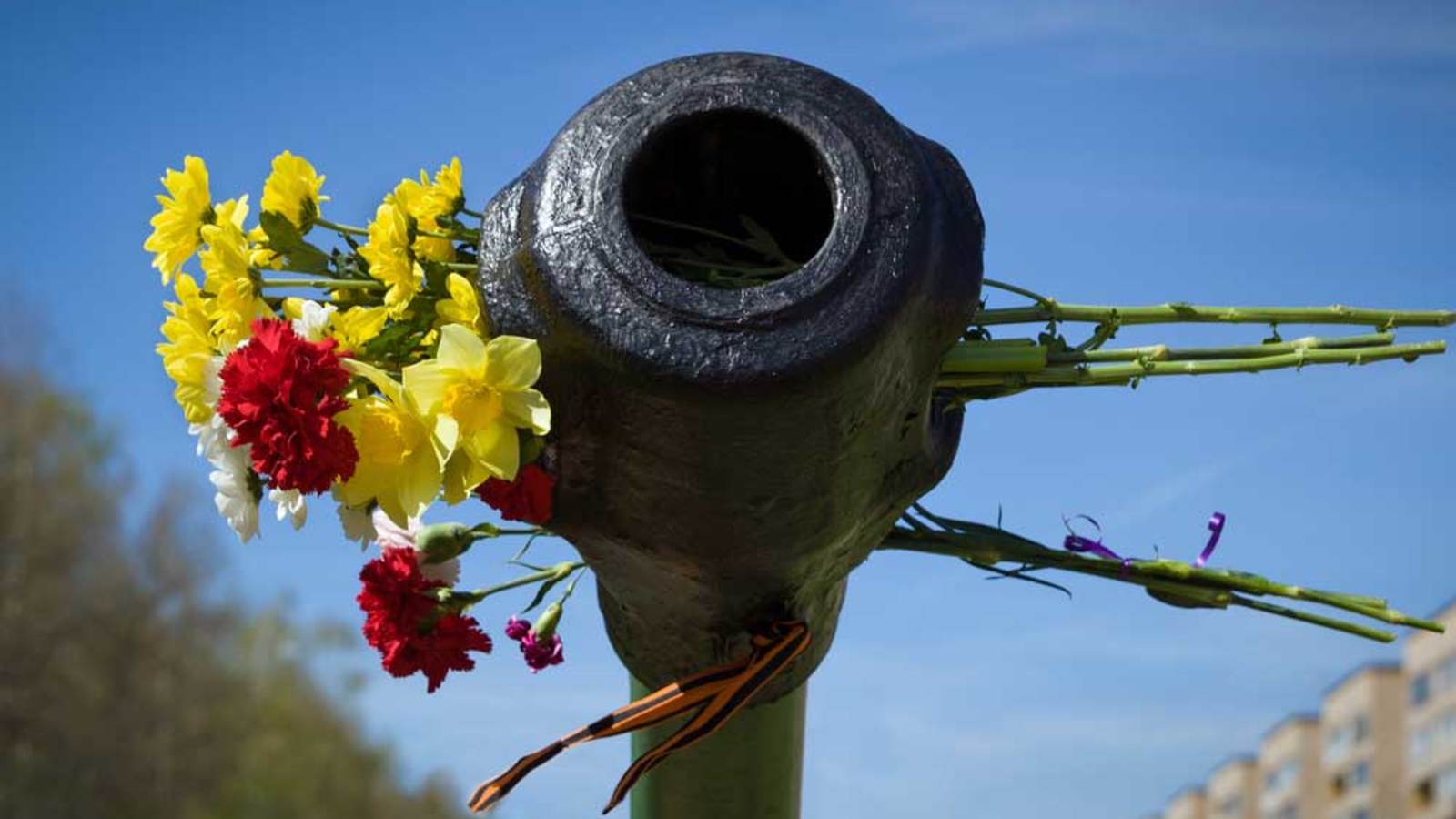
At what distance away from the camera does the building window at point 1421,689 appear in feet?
103

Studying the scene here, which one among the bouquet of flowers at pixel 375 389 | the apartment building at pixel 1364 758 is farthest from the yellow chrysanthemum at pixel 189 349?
the apartment building at pixel 1364 758

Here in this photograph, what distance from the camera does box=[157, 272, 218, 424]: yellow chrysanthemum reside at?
7.62 feet

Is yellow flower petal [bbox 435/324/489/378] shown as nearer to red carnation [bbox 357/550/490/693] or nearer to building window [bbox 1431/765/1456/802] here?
red carnation [bbox 357/550/490/693]

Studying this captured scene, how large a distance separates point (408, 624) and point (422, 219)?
50 centimetres

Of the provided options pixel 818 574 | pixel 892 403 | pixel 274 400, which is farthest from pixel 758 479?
pixel 274 400

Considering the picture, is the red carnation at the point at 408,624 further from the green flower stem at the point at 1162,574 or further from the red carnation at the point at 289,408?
the green flower stem at the point at 1162,574

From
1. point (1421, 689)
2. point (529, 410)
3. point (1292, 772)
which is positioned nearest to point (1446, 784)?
point (1421, 689)

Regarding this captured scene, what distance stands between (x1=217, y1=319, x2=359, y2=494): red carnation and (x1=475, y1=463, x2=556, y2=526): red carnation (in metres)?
0.17

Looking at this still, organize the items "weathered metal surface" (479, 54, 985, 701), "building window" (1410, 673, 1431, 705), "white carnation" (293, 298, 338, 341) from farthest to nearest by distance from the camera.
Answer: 1. "building window" (1410, 673, 1431, 705)
2. "white carnation" (293, 298, 338, 341)
3. "weathered metal surface" (479, 54, 985, 701)

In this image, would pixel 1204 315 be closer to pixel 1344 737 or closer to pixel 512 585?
pixel 512 585

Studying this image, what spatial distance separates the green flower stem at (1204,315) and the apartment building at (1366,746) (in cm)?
3230

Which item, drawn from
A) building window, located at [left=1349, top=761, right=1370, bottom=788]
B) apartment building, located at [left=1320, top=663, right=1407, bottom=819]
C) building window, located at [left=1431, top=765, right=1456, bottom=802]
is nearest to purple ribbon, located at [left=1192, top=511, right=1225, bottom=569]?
building window, located at [left=1431, top=765, right=1456, bottom=802]

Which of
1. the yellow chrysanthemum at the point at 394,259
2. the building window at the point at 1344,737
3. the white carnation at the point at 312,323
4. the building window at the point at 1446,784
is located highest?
the building window at the point at 1344,737

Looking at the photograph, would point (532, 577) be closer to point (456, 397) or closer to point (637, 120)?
point (456, 397)
